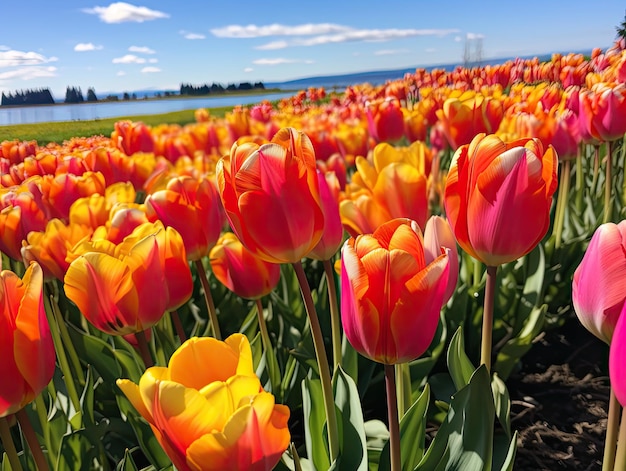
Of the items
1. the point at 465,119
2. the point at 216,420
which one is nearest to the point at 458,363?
the point at 216,420

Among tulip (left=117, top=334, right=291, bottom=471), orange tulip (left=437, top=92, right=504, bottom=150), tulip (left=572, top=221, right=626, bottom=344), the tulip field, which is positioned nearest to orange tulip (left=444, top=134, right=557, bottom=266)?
the tulip field

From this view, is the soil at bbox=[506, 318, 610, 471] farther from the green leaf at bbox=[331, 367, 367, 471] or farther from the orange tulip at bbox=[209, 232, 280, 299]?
the orange tulip at bbox=[209, 232, 280, 299]

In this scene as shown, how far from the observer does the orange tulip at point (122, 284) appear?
3.86ft

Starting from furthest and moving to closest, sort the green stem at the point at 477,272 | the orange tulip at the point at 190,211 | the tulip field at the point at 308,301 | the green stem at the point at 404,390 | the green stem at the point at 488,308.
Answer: the green stem at the point at 477,272 → the orange tulip at the point at 190,211 → the green stem at the point at 404,390 → the green stem at the point at 488,308 → the tulip field at the point at 308,301

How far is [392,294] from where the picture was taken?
0.87m

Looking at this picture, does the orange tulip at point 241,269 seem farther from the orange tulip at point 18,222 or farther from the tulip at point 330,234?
the orange tulip at point 18,222

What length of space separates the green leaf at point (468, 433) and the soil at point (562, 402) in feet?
2.78

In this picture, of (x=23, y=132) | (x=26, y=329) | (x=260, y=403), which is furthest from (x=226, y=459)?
(x=23, y=132)

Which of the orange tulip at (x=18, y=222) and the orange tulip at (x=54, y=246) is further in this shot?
the orange tulip at (x=18, y=222)

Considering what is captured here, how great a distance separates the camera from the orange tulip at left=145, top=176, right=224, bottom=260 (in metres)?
1.53

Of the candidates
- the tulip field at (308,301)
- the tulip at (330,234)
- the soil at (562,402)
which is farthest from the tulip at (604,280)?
the soil at (562,402)

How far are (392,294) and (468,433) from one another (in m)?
0.43

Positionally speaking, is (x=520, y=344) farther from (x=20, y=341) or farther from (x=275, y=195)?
(x=20, y=341)

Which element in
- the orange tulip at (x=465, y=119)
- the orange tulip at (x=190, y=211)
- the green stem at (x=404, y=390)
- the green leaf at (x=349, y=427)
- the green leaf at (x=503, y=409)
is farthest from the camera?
the orange tulip at (x=465, y=119)
